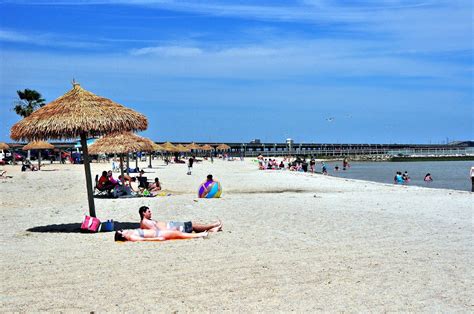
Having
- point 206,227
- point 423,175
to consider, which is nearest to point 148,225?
point 206,227

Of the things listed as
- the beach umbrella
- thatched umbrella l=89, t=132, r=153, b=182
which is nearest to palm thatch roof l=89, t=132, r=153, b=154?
thatched umbrella l=89, t=132, r=153, b=182

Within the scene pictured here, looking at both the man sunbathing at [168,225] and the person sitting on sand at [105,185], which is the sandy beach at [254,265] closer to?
the man sunbathing at [168,225]

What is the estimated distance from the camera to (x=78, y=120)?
29.0 ft

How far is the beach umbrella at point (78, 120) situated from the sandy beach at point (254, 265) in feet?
4.85

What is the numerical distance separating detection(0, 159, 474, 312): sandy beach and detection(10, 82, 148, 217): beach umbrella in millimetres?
1479

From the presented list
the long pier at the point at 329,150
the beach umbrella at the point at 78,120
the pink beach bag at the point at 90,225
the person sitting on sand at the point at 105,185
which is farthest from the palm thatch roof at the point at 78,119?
the long pier at the point at 329,150

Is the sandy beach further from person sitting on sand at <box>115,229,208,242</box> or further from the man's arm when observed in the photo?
the man's arm

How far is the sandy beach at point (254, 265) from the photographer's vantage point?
500cm

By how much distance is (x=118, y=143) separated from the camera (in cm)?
1877

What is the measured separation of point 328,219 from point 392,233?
1765 mm

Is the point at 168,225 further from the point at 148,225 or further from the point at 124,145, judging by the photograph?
the point at 124,145

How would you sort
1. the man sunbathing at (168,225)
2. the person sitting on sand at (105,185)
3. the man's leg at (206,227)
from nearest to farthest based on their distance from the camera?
the man sunbathing at (168,225)
the man's leg at (206,227)
the person sitting on sand at (105,185)

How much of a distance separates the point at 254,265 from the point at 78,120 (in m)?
3.93

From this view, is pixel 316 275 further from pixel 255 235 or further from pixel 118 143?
pixel 118 143
